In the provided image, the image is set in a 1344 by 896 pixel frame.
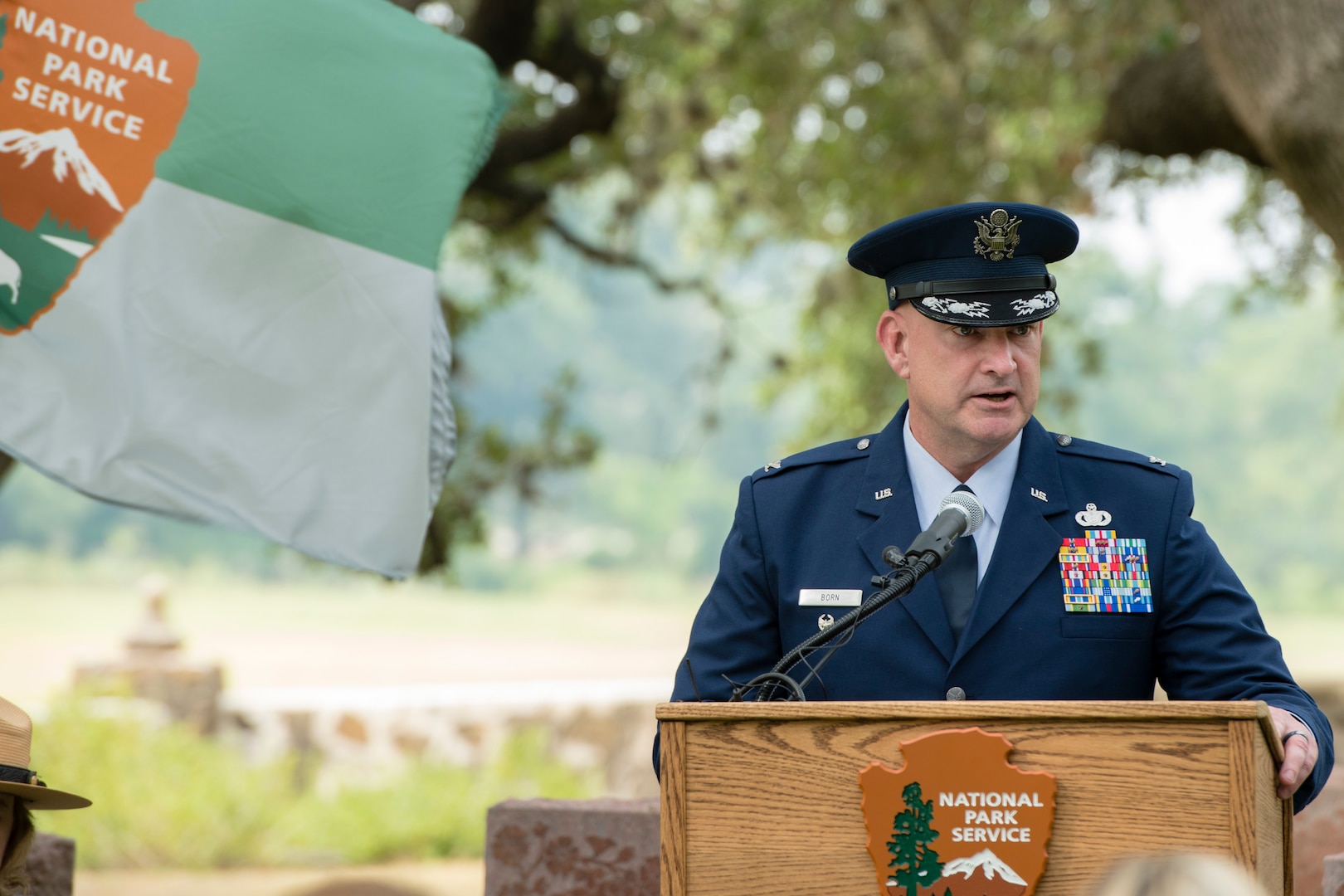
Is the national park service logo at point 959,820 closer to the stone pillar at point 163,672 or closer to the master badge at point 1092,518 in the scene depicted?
the master badge at point 1092,518

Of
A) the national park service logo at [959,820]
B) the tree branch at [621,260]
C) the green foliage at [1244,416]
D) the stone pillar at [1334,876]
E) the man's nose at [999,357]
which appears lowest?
the stone pillar at [1334,876]

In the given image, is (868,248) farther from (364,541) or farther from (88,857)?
(88,857)

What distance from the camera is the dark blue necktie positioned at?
2.54 metres

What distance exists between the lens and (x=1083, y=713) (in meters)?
1.87

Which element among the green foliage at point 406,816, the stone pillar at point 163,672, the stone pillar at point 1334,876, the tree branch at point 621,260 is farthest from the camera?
the stone pillar at point 163,672

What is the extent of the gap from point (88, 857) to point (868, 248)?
8.43m

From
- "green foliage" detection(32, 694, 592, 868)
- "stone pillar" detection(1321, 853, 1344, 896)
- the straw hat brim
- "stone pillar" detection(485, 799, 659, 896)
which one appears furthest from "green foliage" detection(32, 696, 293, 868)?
"stone pillar" detection(1321, 853, 1344, 896)

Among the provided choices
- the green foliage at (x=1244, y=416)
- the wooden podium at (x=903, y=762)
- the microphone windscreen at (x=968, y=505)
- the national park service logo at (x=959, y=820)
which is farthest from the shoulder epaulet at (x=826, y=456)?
the green foliage at (x=1244, y=416)

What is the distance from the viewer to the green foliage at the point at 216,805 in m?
9.55

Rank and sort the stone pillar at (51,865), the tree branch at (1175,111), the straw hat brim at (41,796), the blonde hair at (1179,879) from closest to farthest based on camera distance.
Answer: the blonde hair at (1179,879) < the straw hat brim at (41,796) < the stone pillar at (51,865) < the tree branch at (1175,111)

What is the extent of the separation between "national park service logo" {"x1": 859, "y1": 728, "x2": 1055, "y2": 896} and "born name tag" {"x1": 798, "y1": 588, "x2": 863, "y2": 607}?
2.16 feet

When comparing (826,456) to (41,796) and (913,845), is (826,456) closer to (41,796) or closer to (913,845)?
(913,845)

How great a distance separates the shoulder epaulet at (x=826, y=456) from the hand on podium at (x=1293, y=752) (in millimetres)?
921

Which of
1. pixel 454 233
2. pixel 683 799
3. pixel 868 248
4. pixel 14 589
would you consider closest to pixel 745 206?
pixel 454 233
